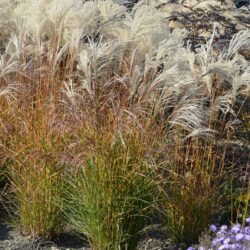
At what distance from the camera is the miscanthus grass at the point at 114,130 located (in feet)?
13.9

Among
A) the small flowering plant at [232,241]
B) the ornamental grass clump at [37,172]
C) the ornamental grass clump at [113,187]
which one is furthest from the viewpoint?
the ornamental grass clump at [37,172]

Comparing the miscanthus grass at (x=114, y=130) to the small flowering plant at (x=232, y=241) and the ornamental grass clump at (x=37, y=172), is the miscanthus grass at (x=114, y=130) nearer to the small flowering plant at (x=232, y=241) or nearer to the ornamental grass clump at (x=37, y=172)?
the ornamental grass clump at (x=37, y=172)

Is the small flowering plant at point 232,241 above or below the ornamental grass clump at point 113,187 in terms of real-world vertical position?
below

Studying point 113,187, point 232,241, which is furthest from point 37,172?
point 232,241

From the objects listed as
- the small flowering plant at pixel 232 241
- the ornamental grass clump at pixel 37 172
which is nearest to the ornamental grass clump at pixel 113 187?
the ornamental grass clump at pixel 37 172

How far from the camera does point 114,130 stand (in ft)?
13.8

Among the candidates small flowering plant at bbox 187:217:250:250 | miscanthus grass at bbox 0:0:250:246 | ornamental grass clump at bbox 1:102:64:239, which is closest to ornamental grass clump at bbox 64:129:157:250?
miscanthus grass at bbox 0:0:250:246

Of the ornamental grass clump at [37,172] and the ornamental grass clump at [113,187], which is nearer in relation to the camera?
the ornamental grass clump at [113,187]

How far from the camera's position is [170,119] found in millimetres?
4570

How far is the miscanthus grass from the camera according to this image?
4.25 meters

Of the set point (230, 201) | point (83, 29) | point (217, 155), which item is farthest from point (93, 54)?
point (230, 201)

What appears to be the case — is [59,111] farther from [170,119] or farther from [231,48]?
[231,48]

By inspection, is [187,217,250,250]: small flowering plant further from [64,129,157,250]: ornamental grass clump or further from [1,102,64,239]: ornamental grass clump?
[1,102,64,239]: ornamental grass clump

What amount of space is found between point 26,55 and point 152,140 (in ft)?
4.18
